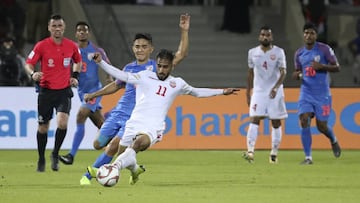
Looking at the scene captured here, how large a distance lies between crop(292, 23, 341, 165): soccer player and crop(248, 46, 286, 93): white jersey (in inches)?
14.0

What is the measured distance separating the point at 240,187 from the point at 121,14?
57.2 feet

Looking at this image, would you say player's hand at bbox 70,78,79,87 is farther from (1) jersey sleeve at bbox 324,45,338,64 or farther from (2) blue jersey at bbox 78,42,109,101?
(1) jersey sleeve at bbox 324,45,338,64

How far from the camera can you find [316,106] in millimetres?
20984

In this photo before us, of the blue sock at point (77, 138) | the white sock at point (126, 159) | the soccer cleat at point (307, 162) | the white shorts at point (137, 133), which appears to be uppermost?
the white shorts at point (137, 133)

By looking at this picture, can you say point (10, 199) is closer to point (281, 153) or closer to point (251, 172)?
point (251, 172)

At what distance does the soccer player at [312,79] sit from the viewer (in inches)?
815

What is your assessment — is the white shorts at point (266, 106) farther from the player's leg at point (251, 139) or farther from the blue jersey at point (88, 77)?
the blue jersey at point (88, 77)

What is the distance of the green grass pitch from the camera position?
13625mm

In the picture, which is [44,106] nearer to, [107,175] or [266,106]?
[107,175]

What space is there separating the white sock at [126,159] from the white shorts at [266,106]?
6798mm

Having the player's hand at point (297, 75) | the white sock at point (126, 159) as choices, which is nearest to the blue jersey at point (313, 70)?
the player's hand at point (297, 75)

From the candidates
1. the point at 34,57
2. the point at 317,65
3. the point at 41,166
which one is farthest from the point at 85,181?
the point at 317,65

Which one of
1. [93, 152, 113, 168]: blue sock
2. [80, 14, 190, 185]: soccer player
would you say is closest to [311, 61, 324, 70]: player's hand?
[80, 14, 190, 185]: soccer player

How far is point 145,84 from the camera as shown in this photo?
15.2 meters
